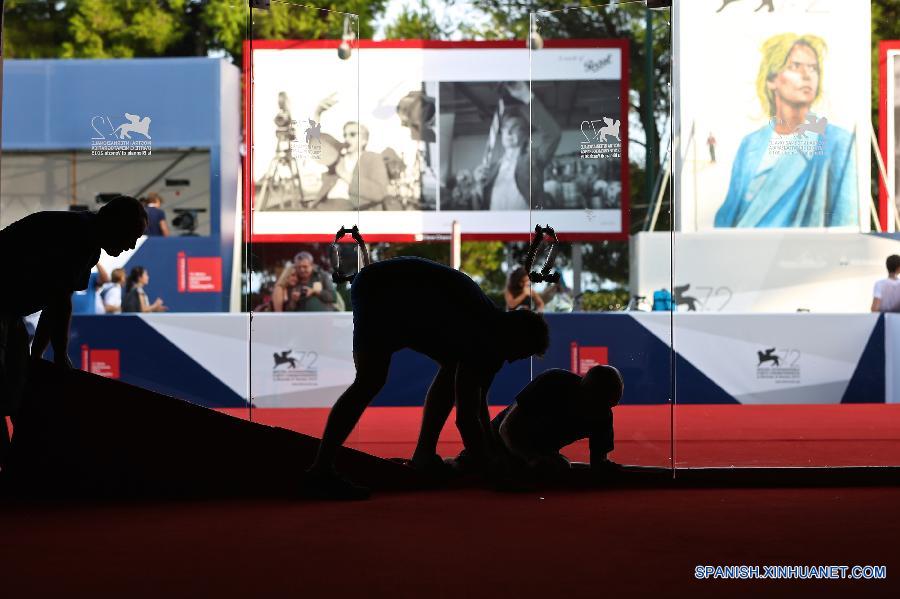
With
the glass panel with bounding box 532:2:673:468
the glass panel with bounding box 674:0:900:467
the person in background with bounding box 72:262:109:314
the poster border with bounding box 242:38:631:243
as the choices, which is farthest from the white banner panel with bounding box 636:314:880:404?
the person in background with bounding box 72:262:109:314

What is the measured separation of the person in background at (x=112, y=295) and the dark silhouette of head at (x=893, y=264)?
6.71 metres

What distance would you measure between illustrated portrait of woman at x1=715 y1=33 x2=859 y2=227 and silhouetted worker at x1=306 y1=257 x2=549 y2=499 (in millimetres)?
8059

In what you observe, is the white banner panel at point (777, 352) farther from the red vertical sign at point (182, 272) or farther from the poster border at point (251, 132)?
the red vertical sign at point (182, 272)

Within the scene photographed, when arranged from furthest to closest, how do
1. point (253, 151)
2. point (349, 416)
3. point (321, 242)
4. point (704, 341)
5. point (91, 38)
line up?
point (91, 38) → point (704, 341) → point (321, 242) → point (253, 151) → point (349, 416)

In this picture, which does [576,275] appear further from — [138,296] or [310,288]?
[138,296]

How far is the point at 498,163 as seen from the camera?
41.0 ft

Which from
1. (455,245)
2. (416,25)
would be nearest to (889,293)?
(455,245)

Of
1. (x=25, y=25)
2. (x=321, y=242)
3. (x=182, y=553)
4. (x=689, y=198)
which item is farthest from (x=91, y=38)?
(x=182, y=553)

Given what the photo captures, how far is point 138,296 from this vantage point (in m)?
9.84

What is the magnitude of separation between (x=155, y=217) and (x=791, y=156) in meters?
6.48

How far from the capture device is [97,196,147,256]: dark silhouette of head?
449 cm

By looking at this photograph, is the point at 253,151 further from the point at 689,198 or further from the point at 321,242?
the point at 689,198

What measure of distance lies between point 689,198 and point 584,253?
4.83 meters

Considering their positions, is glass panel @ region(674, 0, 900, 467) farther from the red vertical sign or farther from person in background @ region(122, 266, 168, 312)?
person in background @ region(122, 266, 168, 312)
